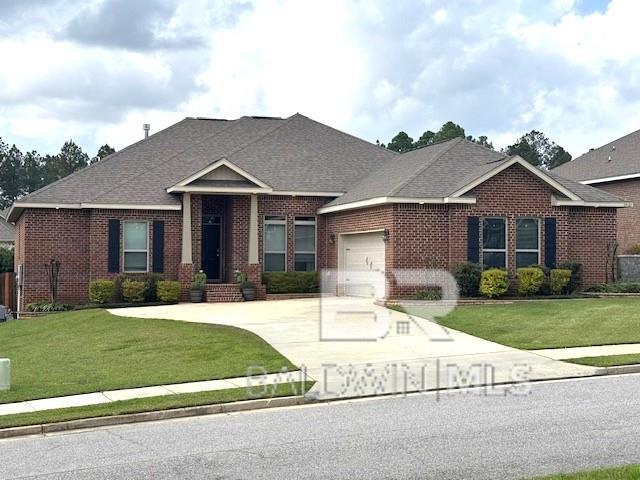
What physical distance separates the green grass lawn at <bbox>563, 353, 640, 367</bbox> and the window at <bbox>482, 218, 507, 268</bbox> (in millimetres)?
10224

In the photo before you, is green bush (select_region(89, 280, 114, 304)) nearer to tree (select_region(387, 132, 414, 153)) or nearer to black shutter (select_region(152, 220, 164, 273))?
black shutter (select_region(152, 220, 164, 273))

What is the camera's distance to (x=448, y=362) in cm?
1577

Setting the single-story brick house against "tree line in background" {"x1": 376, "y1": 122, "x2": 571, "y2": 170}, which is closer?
the single-story brick house

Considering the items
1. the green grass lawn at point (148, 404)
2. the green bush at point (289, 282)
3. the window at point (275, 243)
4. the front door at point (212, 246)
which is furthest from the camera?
the front door at point (212, 246)

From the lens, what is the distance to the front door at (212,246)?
31234 millimetres

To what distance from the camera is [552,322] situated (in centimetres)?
2034

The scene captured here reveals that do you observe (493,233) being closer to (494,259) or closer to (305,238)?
(494,259)

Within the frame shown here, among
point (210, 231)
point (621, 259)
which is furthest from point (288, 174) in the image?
point (621, 259)

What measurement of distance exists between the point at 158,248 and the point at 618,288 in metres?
15.1

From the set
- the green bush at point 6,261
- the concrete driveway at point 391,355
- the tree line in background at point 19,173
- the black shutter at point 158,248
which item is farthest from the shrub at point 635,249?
the tree line in background at point 19,173

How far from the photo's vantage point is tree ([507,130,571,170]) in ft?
300

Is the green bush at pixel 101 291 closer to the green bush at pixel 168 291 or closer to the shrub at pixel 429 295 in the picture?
the green bush at pixel 168 291

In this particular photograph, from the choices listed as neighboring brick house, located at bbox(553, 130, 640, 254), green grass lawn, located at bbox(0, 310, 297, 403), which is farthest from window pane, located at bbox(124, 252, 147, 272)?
neighboring brick house, located at bbox(553, 130, 640, 254)

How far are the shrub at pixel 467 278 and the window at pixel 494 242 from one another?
3.30ft
